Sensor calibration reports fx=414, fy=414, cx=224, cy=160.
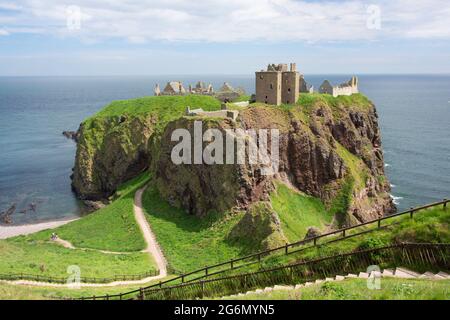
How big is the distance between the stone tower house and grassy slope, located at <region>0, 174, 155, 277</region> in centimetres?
2657

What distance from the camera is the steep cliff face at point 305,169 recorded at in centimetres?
5797

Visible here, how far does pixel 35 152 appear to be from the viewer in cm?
12750

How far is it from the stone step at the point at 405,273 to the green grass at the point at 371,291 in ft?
3.28

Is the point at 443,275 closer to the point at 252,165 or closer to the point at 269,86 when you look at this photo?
the point at 252,165

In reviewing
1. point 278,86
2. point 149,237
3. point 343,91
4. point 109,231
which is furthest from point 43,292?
point 343,91

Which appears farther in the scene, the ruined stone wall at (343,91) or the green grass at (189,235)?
the ruined stone wall at (343,91)

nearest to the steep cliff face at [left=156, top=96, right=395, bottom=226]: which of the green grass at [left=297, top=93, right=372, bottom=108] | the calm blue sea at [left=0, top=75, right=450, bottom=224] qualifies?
the green grass at [left=297, top=93, right=372, bottom=108]

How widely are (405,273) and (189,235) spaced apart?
1533 inches

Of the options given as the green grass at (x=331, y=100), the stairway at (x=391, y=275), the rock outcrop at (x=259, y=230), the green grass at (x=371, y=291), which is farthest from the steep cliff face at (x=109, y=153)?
the green grass at (x=371, y=291)

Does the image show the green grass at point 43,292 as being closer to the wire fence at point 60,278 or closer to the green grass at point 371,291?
the wire fence at point 60,278

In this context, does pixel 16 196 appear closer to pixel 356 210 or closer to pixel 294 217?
pixel 294 217

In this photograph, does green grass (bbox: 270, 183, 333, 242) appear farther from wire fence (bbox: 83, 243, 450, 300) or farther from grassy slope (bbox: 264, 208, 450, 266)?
wire fence (bbox: 83, 243, 450, 300)
